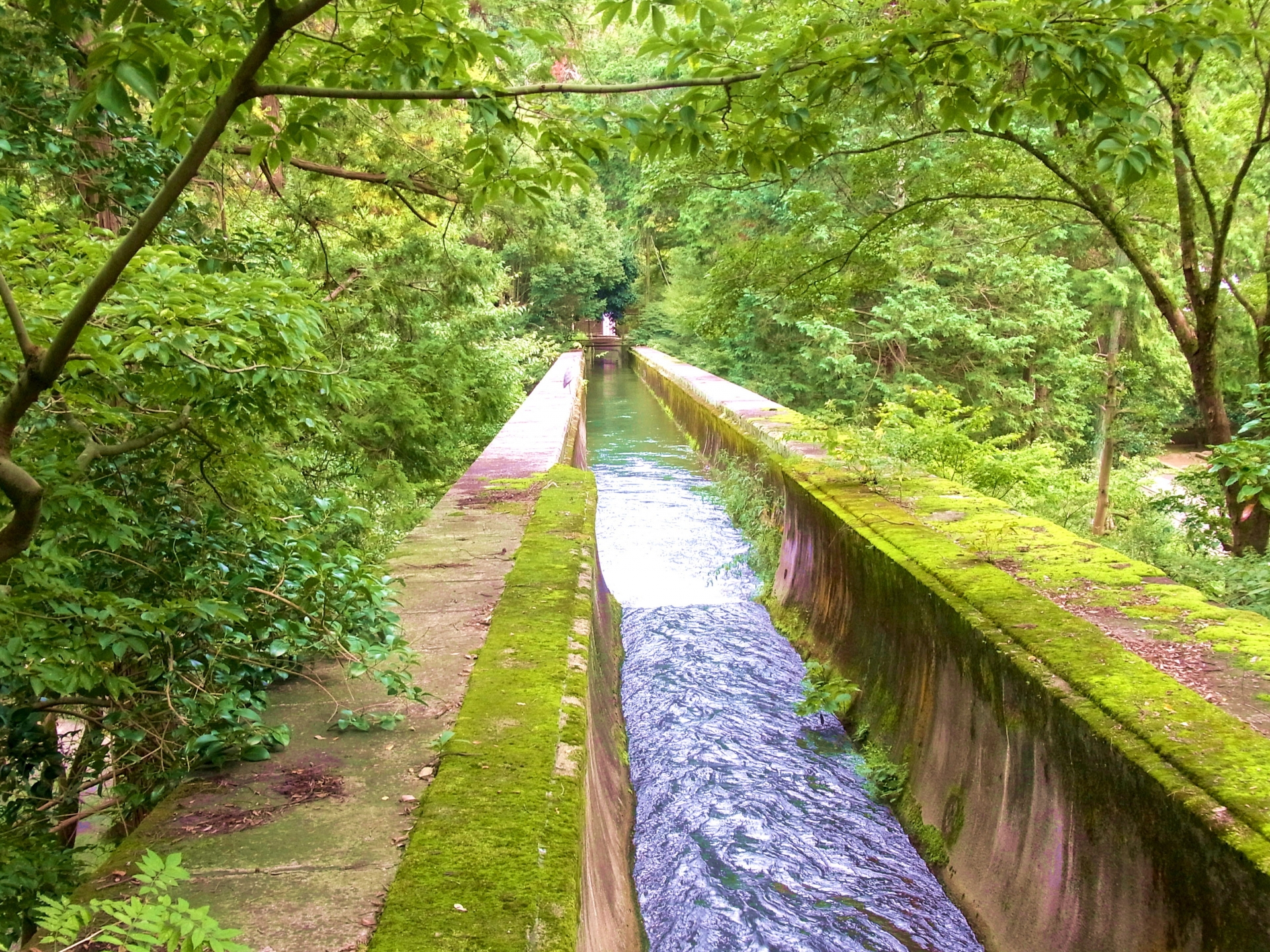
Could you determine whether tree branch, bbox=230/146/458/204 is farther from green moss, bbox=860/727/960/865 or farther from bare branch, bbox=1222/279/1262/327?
bare branch, bbox=1222/279/1262/327

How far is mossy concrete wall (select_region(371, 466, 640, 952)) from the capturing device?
2334mm

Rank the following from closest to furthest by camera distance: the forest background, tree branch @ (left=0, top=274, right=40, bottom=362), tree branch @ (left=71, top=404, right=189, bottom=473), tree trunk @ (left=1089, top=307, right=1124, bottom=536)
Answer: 1. tree branch @ (left=0, top=274, right=40, bottom=362)
2. the forest background
3. tree branch @ (left=71, top=404, right=189, bottom=473)
4. tree trunk @ (left=1089, top=307, right=1124, bottom=536)

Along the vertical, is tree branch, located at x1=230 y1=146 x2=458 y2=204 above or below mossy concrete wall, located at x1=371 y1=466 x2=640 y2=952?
above

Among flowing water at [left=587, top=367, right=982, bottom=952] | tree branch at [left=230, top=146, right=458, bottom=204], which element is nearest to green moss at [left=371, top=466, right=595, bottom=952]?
flowing water at [left=587, top=367, right=982, bottom=952]

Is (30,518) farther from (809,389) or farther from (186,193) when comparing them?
(809,389)

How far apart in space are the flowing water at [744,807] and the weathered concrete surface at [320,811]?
4.90ft

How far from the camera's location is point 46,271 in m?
2.55

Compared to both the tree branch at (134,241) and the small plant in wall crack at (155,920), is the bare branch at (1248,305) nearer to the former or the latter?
the tree branch at (134,241)

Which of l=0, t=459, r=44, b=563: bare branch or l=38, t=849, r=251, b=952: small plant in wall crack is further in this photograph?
l=0, t=459, r=44, b=563: bare branch

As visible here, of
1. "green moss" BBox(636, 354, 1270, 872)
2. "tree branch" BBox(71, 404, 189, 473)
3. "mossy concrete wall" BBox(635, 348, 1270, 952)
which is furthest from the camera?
"green moss" BBox(636, 354, 1270, 872)

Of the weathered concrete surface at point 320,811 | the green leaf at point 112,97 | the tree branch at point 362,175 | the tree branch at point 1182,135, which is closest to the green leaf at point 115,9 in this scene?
the green leaf at point 112,97

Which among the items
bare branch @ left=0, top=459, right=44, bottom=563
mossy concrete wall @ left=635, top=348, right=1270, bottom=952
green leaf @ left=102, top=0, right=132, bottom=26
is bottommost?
mossy concrete wall @ left=635, top=348, right=1270, bottom=952

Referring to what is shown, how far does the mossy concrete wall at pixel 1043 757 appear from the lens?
280cm

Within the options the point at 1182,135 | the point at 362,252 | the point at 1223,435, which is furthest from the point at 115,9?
the point at 1223,435
